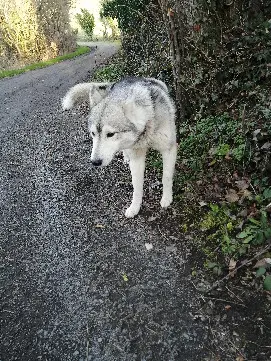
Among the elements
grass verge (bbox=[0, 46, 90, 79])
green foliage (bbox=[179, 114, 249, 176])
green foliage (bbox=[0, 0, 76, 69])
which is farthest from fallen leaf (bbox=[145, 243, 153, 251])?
green foliage (bbox=[0, 0, 76, 69])

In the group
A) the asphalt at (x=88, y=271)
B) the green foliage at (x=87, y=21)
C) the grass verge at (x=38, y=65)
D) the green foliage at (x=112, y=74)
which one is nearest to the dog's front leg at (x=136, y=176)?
the asphalt at (x=88, y=271)

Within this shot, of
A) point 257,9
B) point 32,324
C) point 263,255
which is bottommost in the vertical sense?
point 32,324

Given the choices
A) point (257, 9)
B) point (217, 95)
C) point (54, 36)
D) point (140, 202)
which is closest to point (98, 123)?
point (140, 202)

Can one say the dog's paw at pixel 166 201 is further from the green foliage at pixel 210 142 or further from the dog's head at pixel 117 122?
the dog's head at pixel 117 122

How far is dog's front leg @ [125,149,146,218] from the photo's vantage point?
3445mm

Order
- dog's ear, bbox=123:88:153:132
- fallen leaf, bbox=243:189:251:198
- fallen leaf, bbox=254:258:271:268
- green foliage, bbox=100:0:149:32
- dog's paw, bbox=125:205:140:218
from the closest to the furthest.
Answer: fallen leaf, bbox=254:258:271:268
dog's ear, bbox=123:88:153:132
fallen leaf, bbox=243:189:251:198
dog's paw, bbox=125:205:140:218
green foliage, bbox=100:0:149:32

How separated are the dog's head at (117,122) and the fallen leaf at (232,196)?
1179 mm

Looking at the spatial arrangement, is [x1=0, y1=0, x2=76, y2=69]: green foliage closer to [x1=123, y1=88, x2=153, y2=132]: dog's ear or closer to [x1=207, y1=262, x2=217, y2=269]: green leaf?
[x1=123, y1=88, x2=153, y2=132]: dog's ear

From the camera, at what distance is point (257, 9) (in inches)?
190

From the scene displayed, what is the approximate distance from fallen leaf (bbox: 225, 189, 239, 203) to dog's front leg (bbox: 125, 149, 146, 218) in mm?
952

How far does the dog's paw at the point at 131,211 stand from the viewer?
3682 mm

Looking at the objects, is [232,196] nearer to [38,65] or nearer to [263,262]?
[263,262]

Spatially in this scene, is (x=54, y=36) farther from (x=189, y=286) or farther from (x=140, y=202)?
(x=189, y=286)

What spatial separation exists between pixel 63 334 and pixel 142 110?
6.48ft
